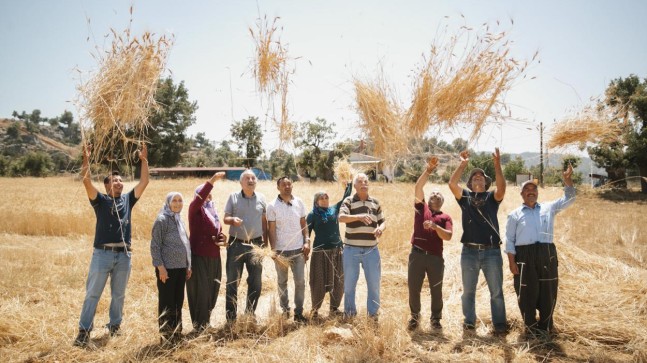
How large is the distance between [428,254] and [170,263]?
257cm

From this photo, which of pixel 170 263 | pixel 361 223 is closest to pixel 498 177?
pixel 361 223

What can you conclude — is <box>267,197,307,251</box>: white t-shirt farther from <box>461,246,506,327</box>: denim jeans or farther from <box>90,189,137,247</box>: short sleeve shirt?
<box>461,246,506,327</box>: denim jeans

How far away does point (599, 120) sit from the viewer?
12.7ft

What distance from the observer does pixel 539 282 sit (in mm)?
3814

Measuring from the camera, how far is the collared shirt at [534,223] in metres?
3.82

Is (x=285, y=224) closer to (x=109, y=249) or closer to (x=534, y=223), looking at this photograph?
(x=109, y=249)

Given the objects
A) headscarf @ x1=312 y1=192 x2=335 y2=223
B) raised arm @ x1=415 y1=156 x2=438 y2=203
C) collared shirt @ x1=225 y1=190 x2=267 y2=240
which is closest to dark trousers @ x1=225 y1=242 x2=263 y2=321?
collared shirt @ x1=225 y1=190 x2=267 y2=240

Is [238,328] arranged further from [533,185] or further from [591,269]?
[591,269]

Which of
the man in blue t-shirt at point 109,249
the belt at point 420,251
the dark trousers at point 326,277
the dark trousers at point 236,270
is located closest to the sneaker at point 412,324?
the belt at point 420,251

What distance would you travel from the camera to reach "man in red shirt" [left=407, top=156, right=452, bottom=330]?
4.09 m

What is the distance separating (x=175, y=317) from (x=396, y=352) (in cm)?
208

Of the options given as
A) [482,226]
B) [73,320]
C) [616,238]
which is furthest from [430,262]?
[616,238]

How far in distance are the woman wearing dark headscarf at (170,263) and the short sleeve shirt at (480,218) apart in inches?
110

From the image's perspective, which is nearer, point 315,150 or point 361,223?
point 361,223
